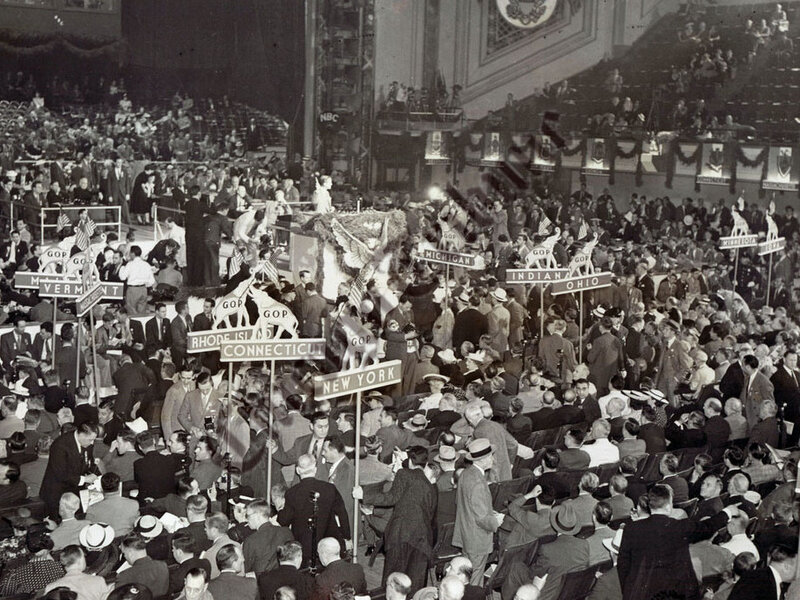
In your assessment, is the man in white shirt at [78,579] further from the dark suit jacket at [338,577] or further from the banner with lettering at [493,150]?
the banner with lettering at [493,150]

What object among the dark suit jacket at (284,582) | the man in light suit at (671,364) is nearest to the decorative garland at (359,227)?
the man in light suit at (671,364)

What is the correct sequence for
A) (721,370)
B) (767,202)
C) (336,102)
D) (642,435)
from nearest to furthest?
(642,435), (721,370), (767,202), (336,102)

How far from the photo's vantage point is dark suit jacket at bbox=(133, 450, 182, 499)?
8.30 metres

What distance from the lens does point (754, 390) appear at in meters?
11.2

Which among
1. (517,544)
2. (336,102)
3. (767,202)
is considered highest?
(336,102)

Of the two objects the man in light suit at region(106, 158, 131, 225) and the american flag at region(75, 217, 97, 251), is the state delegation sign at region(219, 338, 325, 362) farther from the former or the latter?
the man in light suit at region(106, 158, 131, 225)

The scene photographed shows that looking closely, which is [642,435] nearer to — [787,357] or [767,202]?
[787,357]

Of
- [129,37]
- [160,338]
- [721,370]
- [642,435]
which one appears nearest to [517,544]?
[642,435]

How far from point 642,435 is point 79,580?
5114 millimetres

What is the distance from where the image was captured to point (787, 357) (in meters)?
11.9

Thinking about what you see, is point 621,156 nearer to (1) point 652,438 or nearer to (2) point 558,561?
(1) point 652,438

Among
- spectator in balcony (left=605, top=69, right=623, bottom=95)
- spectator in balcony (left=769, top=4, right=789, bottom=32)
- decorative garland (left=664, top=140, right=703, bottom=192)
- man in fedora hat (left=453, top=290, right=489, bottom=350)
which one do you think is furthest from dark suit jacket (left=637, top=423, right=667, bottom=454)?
spectator in balcony (left=605, top=69, right=623, bottom=95)

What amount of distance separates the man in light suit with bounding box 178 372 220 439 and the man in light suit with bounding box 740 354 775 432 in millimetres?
5266

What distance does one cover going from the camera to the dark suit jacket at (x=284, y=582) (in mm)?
6441
